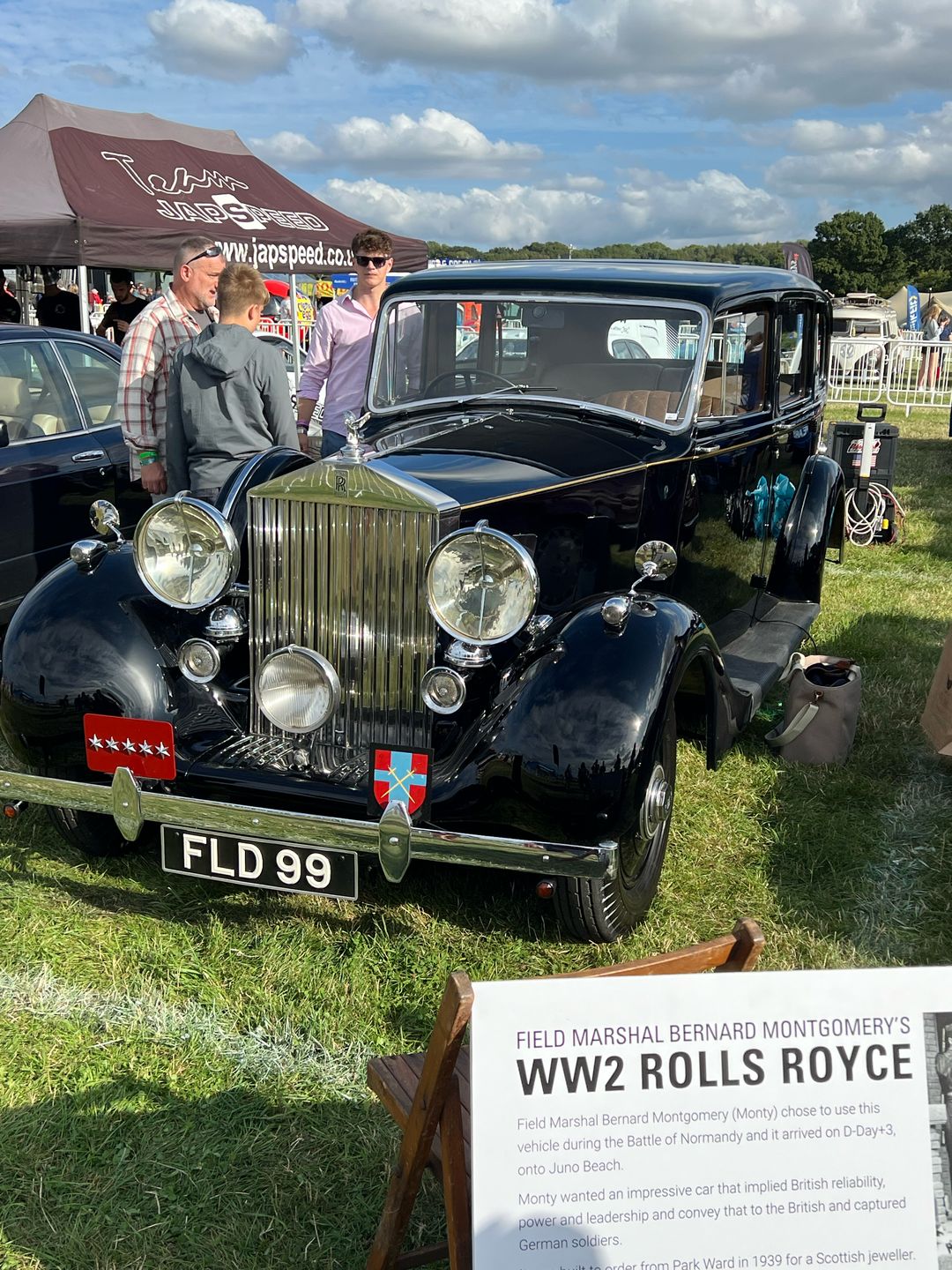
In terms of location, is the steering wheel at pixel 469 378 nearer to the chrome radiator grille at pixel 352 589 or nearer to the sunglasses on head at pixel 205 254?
the chrome radiator grille at pixel 352 589

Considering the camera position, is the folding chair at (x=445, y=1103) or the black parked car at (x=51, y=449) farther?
the black parked car at (x=51, y=449)

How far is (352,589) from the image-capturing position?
3.12 m

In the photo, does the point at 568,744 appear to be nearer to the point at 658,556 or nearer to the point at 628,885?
the point at 628,885

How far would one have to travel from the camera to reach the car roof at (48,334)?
18.8 ft

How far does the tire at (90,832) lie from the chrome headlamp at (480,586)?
1452 mm

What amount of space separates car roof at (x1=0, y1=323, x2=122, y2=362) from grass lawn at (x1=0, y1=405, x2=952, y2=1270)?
3.06 m

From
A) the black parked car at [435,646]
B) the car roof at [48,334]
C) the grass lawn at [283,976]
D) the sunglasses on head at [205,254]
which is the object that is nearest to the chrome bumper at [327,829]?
the black parked car at [435,646]

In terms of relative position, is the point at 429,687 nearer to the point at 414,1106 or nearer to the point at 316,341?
the point at 414,1106

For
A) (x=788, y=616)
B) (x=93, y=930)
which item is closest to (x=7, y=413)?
(x=93, y=930)

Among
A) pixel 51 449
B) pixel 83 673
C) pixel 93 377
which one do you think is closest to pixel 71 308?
pixel 93 377

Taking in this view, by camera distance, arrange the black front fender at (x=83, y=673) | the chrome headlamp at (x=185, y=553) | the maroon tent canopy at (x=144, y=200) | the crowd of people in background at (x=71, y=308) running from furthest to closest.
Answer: the crowd of people in background at (x=71, y=308) < the maroon tent canopy at (x=144, y=200) < the chrome headlamp at (x=185, y=553) < the black front fender at (x=83, y=673)

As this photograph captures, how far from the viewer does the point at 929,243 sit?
68.9 meters

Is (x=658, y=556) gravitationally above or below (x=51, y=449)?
below

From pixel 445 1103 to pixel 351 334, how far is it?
4.42 metres
